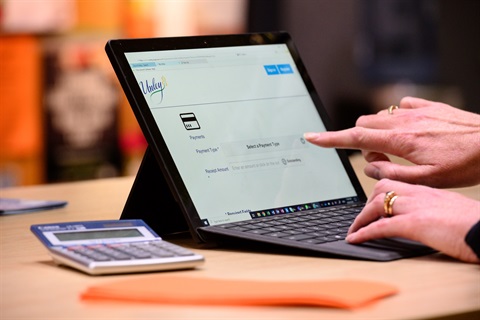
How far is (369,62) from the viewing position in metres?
4.05

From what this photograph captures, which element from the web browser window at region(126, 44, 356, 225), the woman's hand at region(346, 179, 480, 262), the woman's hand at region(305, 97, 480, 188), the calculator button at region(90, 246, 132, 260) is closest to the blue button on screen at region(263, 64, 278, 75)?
the web browser window at region(126, 44, 356, 225)

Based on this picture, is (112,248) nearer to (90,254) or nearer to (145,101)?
(90,254)

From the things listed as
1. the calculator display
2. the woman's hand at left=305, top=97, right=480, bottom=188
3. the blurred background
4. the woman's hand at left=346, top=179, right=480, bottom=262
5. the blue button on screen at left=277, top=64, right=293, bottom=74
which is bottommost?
the woman's hand at left=346, top=179, right=480, bottom=262

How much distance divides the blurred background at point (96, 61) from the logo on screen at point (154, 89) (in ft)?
6.26

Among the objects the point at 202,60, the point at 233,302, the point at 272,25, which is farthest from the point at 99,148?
the point at 233,302

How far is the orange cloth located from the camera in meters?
0.84

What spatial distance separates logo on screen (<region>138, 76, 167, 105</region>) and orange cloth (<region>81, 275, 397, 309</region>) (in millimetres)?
328

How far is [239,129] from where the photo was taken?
1.26m

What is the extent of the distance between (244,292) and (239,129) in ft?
1.36

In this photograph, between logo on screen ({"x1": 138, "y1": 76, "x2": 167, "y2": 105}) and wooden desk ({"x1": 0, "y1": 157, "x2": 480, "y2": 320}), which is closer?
wooden desk ({"x1": 0, "y1": 157, "x2": 480, "y2": 320})

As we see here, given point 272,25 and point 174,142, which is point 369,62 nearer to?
point 272,25

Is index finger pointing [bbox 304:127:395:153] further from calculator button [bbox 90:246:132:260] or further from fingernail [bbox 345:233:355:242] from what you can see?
calculator button [bbox 90:246:132:260]

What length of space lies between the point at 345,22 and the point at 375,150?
280cm

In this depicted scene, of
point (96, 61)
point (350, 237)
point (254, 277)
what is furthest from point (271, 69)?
point (96, 61)
